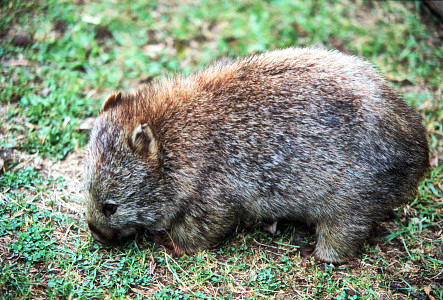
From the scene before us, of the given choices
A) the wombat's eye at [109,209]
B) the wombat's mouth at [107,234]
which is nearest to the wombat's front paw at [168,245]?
the wombat's mouth at [107,234]

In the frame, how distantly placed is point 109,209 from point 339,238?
2167 millimetres

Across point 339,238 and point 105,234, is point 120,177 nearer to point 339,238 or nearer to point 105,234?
point 105,234

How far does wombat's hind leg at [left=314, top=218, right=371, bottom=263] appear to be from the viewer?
3750 millimetres

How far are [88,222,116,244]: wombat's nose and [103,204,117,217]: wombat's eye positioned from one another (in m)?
0.15

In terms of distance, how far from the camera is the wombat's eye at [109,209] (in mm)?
3725

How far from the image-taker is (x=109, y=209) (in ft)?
12.3

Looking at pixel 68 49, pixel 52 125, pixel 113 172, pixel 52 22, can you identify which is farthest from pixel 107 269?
pixel 52 22

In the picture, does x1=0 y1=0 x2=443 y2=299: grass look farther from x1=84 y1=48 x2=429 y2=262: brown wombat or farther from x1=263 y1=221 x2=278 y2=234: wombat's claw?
x1=84 y1=48 x2=429 y2=262: brown wombat

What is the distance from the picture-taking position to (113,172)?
3.61 meters

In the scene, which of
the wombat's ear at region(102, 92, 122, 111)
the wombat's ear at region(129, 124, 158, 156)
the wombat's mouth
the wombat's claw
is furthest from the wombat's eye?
the wombat's claw

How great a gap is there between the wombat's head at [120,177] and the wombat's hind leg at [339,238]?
157cm

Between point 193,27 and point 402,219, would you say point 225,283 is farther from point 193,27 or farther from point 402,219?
point 193,27

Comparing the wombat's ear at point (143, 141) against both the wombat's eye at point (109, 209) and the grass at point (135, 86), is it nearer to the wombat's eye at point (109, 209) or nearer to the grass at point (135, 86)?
the wombat's eye at point (109, 209)

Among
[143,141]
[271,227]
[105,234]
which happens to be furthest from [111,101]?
[271,227]
